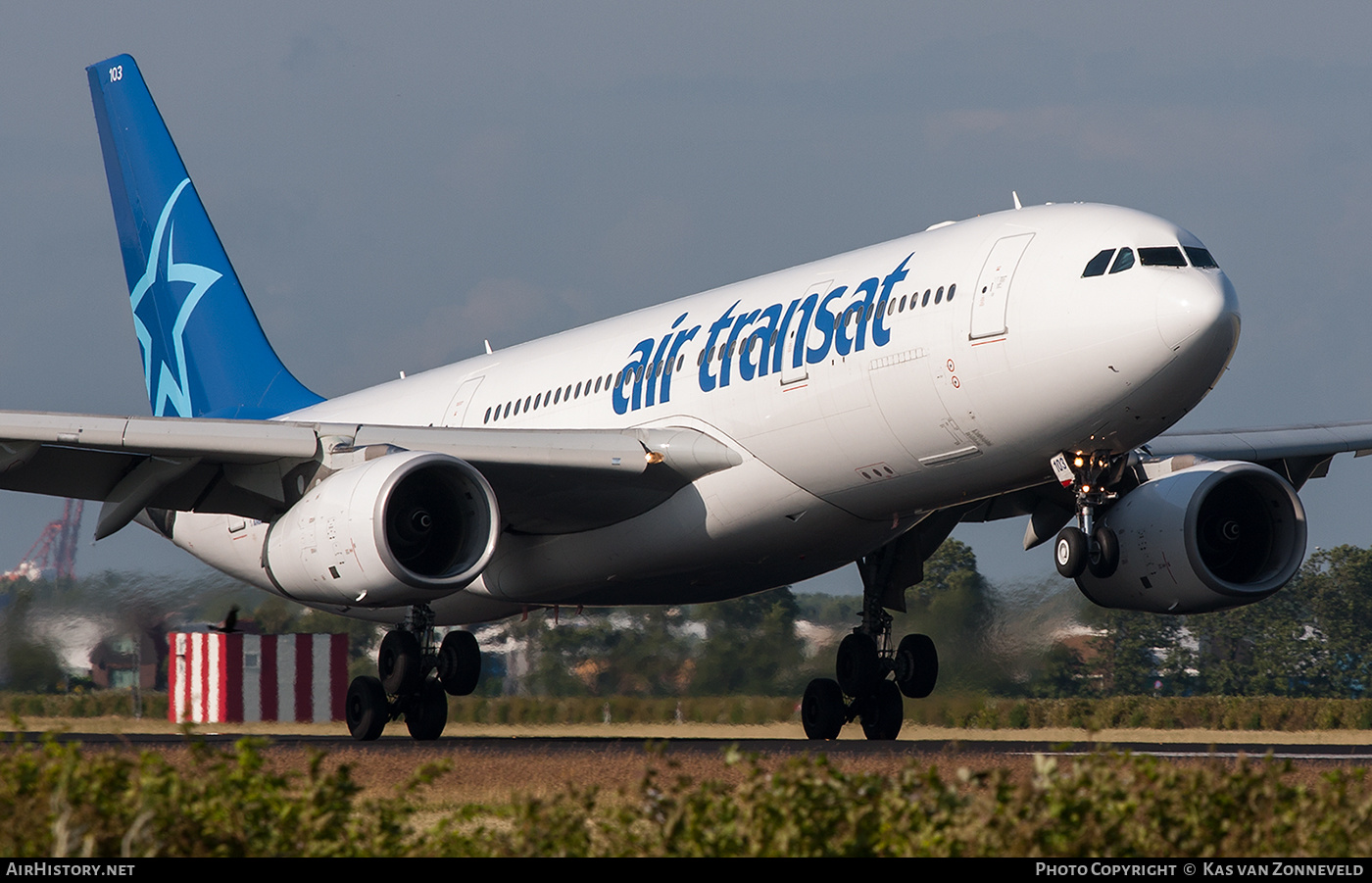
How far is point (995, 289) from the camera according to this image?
15555mm

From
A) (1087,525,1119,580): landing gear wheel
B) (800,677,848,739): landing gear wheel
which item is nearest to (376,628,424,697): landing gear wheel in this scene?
(800,677,848,739): landing gear wheel

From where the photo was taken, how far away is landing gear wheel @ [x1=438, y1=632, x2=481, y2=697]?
72.5ft

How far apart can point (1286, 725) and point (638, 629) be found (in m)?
11.5

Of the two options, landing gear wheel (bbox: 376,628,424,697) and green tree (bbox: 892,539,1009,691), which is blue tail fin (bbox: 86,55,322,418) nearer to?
landing gear wheel (bbox: 376,628,424,697)

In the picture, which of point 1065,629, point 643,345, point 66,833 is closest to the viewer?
point 66,833

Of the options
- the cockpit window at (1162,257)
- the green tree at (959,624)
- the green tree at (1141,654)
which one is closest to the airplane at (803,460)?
the cockpit window at (1162,257)

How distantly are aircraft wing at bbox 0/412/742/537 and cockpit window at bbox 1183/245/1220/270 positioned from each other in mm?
5117

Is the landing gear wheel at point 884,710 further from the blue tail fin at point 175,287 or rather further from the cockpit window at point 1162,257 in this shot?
the blue tail fin at point 175,287

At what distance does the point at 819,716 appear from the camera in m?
21.3

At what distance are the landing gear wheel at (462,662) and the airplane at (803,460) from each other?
4 centimetres

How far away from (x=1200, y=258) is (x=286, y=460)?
9667 millimetres

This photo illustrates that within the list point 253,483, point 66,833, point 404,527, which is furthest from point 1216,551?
point 66,833

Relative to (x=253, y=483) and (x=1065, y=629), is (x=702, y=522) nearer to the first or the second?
(x=253, y=483)

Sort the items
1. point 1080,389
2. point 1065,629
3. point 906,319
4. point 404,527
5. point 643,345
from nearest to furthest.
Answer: point 1080,389 → point 906,319 → point 404,527 → point 643,345 → point 1065,629
